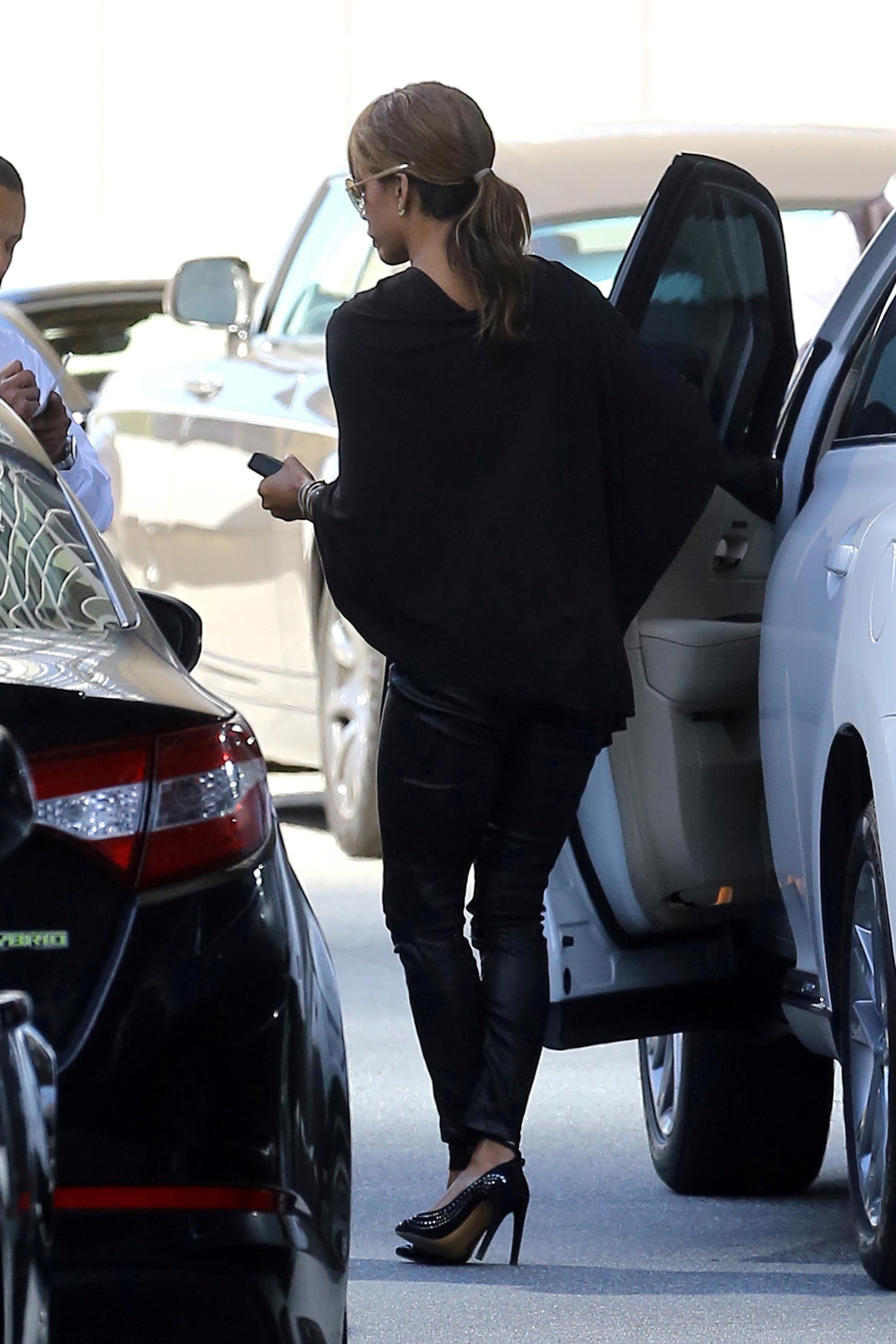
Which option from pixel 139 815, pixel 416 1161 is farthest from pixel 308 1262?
pixel 416 1161

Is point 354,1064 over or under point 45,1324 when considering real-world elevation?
under

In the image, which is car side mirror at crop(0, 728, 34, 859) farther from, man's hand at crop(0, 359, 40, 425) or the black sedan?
man's hand at crop(0, 359, 40, 425)

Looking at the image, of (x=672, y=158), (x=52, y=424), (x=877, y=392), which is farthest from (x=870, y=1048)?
(x=672, y=158)

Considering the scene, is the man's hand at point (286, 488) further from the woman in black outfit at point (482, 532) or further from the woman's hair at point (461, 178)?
the woman's hair at point (461, 178)

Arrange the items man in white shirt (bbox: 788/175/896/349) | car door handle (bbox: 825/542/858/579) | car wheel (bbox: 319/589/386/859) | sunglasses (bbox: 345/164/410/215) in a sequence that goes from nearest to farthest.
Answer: car door handle (bbox: 825/542/858/579) < sunglasses (bbox: 345/164/410/215) < man in white shirt (bbox: 788/175/896/349) < car wheel (bbox: 319/589/386/859)

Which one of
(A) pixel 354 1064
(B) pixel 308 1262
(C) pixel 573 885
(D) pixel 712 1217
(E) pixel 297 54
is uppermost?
(B) pixel 308 1262

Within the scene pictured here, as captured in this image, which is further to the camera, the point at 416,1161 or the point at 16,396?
the point at 416,1161

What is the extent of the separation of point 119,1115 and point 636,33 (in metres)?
28.4

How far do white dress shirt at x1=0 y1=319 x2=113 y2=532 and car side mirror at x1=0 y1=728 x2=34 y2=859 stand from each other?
2.89 metres

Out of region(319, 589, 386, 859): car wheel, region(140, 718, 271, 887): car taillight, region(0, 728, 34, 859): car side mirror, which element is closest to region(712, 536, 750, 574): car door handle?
region(140, 718, 271, 887): car taillight

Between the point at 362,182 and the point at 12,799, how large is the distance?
253cm

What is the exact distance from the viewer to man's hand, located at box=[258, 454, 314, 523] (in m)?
4.72

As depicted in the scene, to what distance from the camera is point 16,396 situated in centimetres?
474

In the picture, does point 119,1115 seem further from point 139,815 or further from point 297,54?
point 297,54
